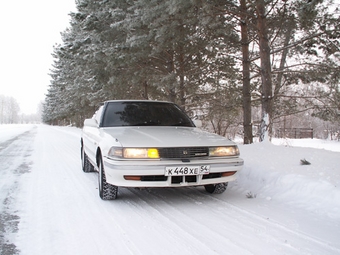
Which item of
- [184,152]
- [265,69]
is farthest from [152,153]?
[265,69]

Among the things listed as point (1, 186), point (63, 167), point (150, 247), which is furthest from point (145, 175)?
point (63, 167)

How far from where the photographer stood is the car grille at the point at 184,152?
3854 millimetres

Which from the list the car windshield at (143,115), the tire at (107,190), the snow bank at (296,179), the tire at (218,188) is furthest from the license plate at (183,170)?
the car windshield at (143,115)

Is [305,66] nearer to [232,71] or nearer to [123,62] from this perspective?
[232,71]

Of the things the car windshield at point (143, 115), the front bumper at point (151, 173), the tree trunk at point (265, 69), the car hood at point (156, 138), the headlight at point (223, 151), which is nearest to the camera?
the front bumper at point (151, 173)

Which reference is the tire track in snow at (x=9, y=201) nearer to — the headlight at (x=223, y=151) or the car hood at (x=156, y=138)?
the car hood at (x=156, y=138)

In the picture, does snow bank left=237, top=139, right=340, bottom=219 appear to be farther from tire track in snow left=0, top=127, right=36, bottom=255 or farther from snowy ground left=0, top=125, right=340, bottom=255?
tire track in snow left=0, top=127, right=36, bottom=255

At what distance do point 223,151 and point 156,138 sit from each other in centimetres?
101

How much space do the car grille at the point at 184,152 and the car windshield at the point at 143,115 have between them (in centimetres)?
152

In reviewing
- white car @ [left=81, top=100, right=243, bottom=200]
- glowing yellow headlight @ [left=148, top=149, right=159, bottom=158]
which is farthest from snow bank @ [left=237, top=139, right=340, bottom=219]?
glowing yellow headlight @ [left=148, top=149, right=159, bottom=158]

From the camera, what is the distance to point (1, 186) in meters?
5.16

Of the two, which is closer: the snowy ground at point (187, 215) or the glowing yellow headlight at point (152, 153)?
the snowy ground at point (187, 215)

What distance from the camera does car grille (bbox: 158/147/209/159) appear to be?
385 centimetres

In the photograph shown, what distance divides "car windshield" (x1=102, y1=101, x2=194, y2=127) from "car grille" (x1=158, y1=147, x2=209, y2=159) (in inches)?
59.8
